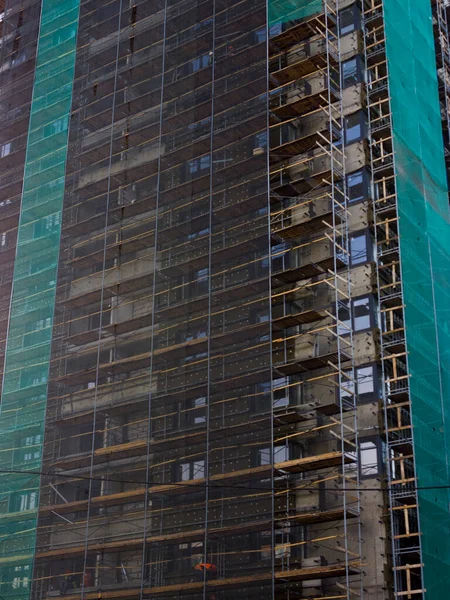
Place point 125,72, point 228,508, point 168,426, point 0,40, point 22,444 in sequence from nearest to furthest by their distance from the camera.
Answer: point 228,508 < point 168,426 < point 22,444 < point 125,72 < point 0,40

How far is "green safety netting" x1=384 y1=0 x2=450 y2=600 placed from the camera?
3203 cm

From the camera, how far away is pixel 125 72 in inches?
1569

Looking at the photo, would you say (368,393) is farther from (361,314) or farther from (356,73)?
(356,73)

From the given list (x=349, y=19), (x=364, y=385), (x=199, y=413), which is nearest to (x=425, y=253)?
(x=364, y=385)

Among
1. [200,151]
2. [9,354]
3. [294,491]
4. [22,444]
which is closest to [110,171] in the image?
[200,151]

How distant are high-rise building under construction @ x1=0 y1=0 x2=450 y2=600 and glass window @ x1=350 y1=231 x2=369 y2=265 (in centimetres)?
6

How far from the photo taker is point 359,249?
118ft

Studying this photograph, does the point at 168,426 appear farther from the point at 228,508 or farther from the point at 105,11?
the point at 105,11

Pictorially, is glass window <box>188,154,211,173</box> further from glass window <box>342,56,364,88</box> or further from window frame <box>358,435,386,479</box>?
window frame <box>358,435,386,479</box>

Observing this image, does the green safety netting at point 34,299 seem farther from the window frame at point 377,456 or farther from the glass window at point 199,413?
the window frame at point 377,456

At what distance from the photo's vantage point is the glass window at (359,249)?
118 ft

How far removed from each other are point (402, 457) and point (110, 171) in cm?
1468

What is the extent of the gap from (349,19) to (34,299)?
1642 centimetres

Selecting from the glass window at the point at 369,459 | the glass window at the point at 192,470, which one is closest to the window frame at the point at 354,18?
the glass window at the point at 369,459
